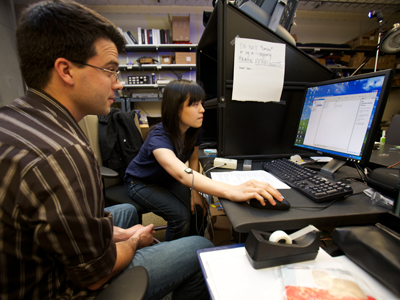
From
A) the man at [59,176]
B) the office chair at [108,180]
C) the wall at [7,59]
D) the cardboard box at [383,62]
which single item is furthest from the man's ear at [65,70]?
the cardboard box at [383,62]

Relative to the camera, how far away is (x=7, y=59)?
9.39ft

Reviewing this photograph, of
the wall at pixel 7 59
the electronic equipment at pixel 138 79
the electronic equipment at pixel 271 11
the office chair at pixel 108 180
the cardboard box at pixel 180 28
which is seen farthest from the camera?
the electronic equipment at pixel 138 79

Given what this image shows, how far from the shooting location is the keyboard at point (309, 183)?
0.58m

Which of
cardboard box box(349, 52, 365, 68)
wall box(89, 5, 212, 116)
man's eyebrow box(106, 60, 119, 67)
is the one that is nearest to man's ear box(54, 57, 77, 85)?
man's eyebrow box(106, 60, 119, 67)

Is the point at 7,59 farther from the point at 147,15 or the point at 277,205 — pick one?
the point at 277,205

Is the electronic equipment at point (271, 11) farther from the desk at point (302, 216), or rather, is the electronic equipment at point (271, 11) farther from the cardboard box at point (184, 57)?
the cardboard box at point (184, 57)

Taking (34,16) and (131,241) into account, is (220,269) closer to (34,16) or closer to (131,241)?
(131,241)

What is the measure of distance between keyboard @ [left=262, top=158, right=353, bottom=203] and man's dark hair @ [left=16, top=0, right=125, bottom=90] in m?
0.83

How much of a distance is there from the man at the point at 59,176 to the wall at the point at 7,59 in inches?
130

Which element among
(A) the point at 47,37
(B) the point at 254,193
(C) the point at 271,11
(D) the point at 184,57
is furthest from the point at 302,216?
(D) the point at 184,57

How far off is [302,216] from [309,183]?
204 mm

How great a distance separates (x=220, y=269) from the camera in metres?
0.41

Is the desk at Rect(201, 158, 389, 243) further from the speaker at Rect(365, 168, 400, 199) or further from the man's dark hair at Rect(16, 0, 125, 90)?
the man's dark hair at Rect(16, 0, 125, 90)

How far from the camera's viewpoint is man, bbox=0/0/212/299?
36 cm
